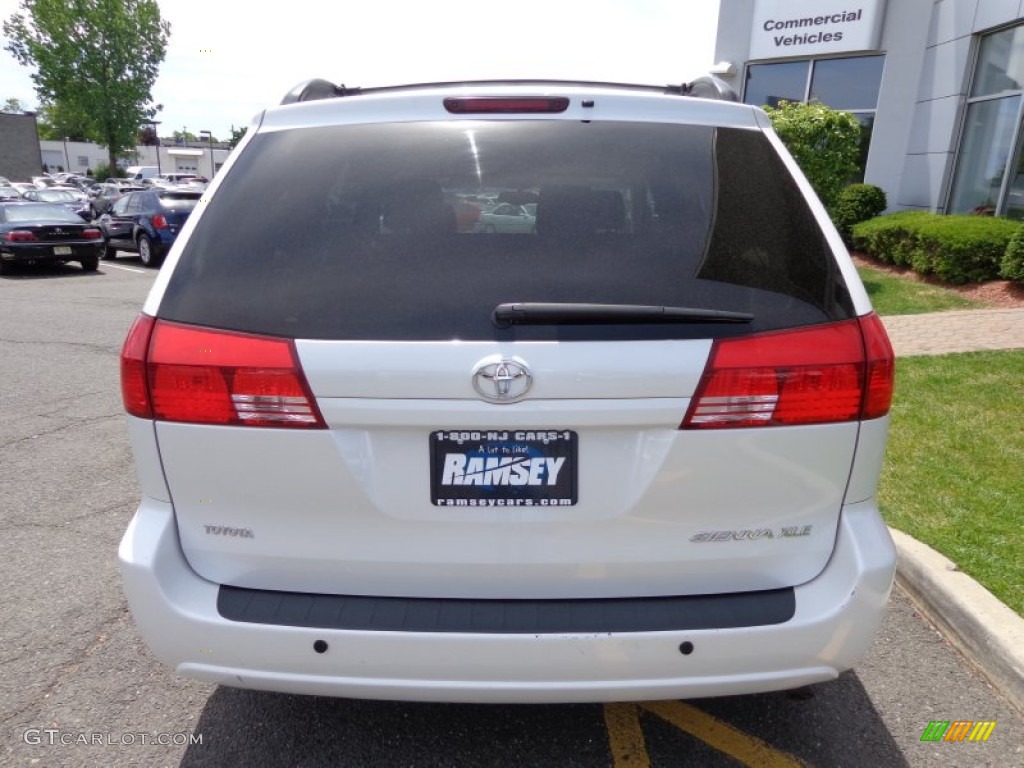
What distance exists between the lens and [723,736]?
261cm

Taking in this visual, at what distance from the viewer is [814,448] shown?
1990 mm

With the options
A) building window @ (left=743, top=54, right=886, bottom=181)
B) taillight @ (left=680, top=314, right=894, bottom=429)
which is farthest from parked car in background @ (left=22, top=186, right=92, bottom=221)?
taillight @ (left=680, top=314, right=894, bottom=429)

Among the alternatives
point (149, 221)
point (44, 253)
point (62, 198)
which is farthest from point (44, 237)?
point (62, 198)

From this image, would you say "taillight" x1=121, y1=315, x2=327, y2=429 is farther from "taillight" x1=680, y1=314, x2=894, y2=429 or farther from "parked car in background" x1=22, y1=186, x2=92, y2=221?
"parked car in background" x1=22, y1=186, x2=92, y2=221

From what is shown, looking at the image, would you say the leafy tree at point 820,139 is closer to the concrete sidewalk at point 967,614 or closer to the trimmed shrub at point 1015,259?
the trimmed shrub at point 1015,259

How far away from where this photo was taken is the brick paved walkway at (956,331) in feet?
25.3

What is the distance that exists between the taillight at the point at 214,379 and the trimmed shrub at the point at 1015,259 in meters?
10.3

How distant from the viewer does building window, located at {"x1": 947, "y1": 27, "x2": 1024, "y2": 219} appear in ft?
38.7

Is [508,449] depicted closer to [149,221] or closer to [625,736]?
[625,736]

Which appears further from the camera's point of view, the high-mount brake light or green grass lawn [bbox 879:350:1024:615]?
green grass lawn [bbox 879:350:1024:615]

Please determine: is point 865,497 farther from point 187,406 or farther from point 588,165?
Result: point 187,406

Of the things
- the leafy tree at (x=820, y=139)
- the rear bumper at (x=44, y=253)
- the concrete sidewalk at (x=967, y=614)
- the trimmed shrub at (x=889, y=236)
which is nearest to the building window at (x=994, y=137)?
the trimmed shrub at (x=889, y=236)

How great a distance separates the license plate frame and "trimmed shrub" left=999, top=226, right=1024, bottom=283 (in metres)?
9.86

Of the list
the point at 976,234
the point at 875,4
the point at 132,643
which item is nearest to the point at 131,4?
the point at 875,4
